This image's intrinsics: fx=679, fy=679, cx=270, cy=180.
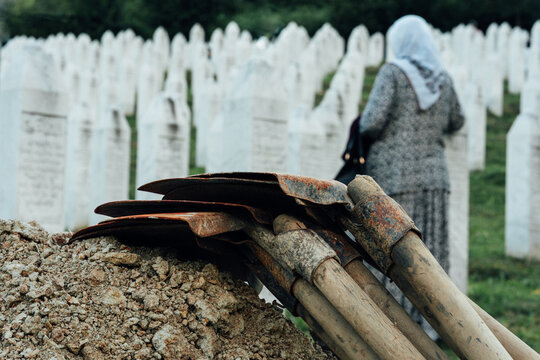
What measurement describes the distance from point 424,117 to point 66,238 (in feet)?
10.3

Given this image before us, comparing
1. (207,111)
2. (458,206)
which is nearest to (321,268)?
(458,206)

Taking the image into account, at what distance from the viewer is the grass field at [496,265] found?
5964 mm

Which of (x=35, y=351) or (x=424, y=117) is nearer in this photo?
(x=35, y=351)

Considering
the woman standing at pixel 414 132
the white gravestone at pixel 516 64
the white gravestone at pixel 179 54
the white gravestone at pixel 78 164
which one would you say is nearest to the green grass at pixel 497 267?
the woman standing at pixel 414 132

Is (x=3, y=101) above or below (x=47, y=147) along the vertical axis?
above

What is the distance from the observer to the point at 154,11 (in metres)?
38.0

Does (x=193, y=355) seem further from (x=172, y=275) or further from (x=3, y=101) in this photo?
(x=3, y=101)

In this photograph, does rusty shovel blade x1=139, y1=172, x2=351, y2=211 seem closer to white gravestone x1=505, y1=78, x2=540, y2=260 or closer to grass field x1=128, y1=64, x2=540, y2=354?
grass field x1=128, y1=64, x2=540, y2=354

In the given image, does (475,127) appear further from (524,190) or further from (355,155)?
(355,155)

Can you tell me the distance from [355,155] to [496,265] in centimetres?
494

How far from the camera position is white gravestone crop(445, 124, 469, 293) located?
21.2 feet

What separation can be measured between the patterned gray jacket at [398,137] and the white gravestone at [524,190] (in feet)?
17.8

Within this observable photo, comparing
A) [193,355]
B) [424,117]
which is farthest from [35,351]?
[424,117]

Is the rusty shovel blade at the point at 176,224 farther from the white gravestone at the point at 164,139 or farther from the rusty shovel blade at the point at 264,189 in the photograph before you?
the white gravestone at the point at 164,139
